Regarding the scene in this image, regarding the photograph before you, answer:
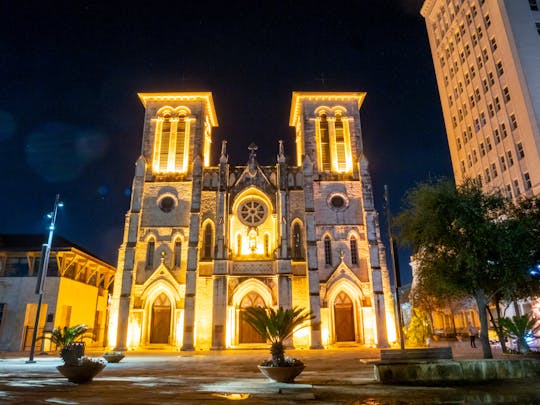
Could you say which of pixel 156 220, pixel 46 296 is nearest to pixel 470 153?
pixel 156 220

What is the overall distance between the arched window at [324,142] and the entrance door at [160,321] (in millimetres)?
18974

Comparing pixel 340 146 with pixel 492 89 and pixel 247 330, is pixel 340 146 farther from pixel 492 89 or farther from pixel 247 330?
pixel 247 330

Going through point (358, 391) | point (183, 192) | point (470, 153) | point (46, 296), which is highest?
point (470, 153)

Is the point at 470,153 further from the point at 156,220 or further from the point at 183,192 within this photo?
the point at 156,220

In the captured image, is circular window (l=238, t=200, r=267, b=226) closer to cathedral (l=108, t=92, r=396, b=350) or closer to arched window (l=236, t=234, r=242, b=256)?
cathedral (l=108, t=92, r=396, b=350)

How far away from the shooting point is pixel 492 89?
41.0m

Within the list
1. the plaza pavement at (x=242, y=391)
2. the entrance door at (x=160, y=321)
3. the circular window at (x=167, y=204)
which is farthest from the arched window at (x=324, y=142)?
the plaza pavement at (x=242, y=391)

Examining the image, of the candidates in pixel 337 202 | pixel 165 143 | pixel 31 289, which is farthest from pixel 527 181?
pixel 31 289

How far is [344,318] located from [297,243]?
7.41 metres

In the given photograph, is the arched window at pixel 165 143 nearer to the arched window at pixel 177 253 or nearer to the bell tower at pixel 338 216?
the arched window at pixel 177 253

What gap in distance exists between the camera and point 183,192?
36781 mm

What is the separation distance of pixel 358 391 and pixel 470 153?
141ft

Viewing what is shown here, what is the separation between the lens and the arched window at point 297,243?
3459cm

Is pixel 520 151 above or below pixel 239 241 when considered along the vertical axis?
above
